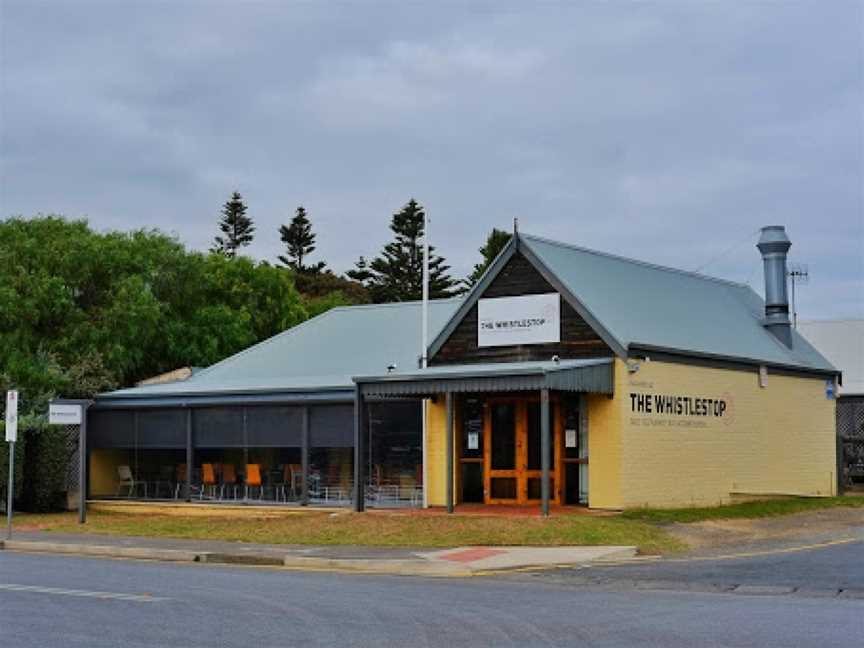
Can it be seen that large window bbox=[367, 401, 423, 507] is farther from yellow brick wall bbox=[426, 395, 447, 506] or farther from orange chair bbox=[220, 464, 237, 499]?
orange chair bbox=[220, 464, 237, 499]

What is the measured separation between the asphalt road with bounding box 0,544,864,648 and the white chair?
14.0 meters

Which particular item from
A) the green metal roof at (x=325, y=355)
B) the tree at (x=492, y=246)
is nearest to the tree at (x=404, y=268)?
the tree at (x=492, y=246)

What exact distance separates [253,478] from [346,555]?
10458 millimetres

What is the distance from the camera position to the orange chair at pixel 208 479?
3065cm

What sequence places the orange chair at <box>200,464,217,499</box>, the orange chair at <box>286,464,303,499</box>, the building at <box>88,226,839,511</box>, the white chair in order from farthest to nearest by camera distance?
the white chair
the orange chair at <box>200,464,217,499</box>
the orange chair at <box>286,464,303,499</box>
the building at <box>88,226,839,511</box>

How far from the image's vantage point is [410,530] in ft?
74.4

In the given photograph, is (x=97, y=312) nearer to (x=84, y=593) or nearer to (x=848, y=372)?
(x=84, y=593)

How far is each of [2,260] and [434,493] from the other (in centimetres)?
1847

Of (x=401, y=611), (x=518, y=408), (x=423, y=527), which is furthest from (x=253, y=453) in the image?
(x=401, y=611)

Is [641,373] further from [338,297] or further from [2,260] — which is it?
[338,297]

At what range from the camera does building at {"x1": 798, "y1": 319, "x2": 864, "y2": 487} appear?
127 ft

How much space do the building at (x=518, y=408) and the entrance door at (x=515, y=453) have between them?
33 mm

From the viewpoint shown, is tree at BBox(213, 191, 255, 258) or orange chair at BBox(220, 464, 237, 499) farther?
tree at BBox(213, 191, 255, 258)

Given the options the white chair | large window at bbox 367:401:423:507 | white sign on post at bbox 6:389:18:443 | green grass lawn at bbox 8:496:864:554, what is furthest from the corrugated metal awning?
the white chair
